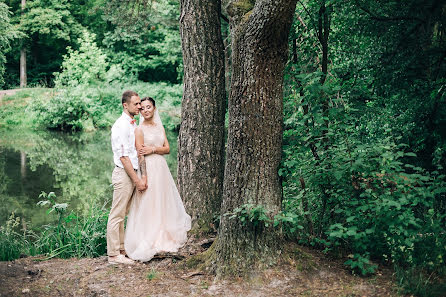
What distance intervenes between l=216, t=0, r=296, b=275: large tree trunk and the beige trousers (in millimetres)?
1436

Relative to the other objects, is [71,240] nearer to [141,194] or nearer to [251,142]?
[141,194]

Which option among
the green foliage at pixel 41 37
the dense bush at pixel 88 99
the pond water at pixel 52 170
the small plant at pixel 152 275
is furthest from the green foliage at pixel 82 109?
the small plant at pixel 152 275

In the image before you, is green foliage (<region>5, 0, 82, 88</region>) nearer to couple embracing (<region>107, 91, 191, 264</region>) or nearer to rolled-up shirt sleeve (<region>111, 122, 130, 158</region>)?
couple embracing (<region>107, 91, 191, 264</region>)

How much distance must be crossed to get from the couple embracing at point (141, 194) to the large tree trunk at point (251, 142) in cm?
118

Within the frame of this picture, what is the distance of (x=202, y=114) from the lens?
5.82 metres

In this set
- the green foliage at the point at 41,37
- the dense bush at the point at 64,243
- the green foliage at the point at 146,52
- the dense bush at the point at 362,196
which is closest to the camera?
the dense bush at the point at 362,196

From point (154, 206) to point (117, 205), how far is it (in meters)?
0.49

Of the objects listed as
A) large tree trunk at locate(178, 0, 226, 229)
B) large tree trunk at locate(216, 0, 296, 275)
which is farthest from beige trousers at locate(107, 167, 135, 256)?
large tree trunk at locate(216, 0, 296, 275)

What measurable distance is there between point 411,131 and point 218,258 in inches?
119

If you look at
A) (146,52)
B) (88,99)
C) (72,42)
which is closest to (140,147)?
(88,99)

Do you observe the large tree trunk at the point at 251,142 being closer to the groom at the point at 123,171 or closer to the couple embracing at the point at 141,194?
the couple embracing at the point at 141,194

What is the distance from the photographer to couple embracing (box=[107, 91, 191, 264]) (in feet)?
17.5

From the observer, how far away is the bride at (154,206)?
5.48 metres

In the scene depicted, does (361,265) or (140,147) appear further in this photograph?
(140,147)
